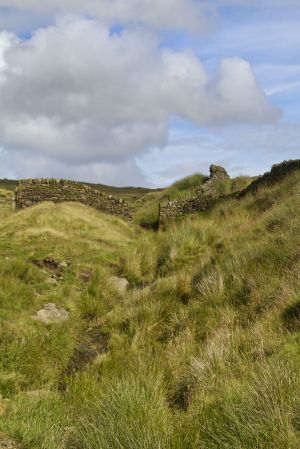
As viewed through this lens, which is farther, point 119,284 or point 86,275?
point 86,275

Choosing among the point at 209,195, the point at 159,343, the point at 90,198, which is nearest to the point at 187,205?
the point at 209,195

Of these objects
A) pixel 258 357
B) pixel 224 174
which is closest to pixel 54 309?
pixel 258 357

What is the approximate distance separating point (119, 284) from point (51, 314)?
2.88 m

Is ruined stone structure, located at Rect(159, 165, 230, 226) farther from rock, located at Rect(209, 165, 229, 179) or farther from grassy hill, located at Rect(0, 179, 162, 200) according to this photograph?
grassy hill, located at Rect(0, 179, 162, 200)

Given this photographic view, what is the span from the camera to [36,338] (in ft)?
25.4

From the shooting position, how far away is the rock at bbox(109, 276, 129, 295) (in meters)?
11.7

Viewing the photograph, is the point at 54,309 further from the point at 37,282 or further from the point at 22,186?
the point at 22,186

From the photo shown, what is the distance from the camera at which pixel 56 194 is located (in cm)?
2281

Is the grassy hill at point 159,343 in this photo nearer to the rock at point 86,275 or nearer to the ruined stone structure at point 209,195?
the rock at point 86,275

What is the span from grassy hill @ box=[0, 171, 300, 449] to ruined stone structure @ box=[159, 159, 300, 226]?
606 cm

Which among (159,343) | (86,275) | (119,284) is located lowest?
(159,343)

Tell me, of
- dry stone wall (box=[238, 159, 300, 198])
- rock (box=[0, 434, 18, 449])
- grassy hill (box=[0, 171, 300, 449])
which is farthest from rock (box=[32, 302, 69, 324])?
dry stone wall (box=[238, 159, 300, 198])

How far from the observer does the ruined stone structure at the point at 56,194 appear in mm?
22641

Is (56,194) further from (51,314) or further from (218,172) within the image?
(51,314)
